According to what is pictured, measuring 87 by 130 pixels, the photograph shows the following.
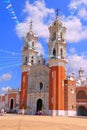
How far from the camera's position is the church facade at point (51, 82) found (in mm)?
44062

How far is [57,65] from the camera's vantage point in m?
44.8

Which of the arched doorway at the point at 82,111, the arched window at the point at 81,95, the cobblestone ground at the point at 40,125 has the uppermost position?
the arched window at the point at 81,95

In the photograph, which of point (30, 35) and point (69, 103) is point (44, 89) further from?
point (30, 35)

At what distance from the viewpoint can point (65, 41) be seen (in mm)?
48750

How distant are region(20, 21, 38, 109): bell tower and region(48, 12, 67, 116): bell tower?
546 centimetres

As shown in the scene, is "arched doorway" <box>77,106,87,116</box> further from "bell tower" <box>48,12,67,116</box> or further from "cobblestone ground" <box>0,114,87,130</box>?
"cobblestone ground" <box>0,114,87,130</box>

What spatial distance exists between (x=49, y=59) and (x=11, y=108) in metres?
18.8

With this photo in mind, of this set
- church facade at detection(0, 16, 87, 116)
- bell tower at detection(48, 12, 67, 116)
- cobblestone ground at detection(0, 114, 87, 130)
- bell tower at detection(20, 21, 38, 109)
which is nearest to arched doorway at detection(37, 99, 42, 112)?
church facade at detection(0, 16, 87, 116)

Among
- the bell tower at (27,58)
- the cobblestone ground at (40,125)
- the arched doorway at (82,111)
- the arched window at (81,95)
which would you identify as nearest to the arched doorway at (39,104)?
the bell tower at (27,58)

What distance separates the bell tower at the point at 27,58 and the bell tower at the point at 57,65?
5.46m

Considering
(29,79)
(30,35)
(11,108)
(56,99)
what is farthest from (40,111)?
(30,35)

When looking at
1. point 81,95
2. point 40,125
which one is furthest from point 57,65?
point 40,125

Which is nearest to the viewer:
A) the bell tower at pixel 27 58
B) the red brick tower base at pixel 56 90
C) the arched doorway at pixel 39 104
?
the red brick tower base at pixel 56 90

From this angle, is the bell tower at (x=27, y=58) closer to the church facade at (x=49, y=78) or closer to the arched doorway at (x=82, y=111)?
the church facade at (x=49, y=78)
